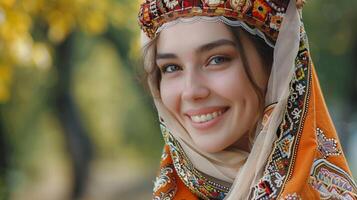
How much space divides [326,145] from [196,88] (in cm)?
41

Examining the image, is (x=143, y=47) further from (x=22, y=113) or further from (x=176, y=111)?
(x=22, y=113)

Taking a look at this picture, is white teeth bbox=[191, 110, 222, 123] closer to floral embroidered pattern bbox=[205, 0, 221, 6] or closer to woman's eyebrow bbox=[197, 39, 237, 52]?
woman's eyebrow bbox=[197, 39, 237, 52]

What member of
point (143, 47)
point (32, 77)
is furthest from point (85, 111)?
point (143, 47)

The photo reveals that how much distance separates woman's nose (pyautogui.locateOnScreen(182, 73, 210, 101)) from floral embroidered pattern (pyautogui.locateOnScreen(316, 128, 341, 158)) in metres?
0.35

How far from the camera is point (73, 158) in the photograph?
55.1ft

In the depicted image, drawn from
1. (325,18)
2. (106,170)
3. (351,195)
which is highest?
(351,195)

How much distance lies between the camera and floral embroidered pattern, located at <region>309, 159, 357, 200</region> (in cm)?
233

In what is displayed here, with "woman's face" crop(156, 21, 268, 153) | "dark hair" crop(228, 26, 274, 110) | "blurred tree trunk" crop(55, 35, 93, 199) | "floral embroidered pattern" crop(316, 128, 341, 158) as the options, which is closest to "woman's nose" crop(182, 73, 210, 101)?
"woman's face" crop(156, 21, 268, 153)

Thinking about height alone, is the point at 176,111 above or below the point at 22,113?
above

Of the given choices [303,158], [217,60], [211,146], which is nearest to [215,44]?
[217,60]

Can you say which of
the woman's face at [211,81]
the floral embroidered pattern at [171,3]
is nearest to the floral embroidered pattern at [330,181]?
the woman's face at [211,81]

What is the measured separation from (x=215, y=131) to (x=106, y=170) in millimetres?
22221

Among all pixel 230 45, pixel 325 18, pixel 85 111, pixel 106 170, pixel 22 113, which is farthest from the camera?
pixel 106 170

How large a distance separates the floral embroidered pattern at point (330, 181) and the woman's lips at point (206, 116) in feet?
0.97
